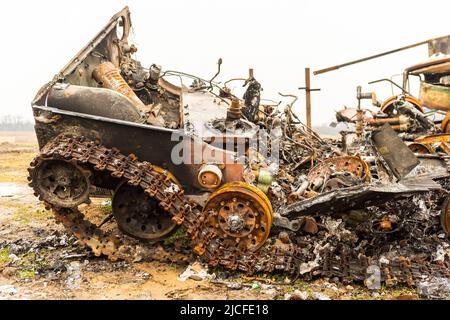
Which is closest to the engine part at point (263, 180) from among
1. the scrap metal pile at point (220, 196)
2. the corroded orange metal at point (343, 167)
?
the scrap metal pile at point (220, 196)

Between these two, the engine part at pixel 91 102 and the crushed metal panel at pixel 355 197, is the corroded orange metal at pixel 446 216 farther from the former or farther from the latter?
the engine part at pixel 91 102

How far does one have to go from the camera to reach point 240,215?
5.51 meters

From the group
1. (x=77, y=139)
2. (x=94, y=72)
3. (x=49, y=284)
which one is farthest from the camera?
(x=94, y=72)

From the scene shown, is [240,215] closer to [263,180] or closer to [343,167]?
[263,180]

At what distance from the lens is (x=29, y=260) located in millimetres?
6008

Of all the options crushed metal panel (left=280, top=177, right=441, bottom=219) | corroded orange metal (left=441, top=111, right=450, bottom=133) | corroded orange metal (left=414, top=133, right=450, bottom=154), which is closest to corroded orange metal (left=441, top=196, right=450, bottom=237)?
crushed metal panel (left=280, top=177, right=441, bottom=219)

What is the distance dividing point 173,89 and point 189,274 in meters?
4.15

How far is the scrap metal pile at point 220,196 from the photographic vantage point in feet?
17.6

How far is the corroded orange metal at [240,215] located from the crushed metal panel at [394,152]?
2.00 m

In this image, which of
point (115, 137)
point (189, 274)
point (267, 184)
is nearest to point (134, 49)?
point (115, 137)

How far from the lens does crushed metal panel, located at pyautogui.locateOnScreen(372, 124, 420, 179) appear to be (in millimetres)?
6246

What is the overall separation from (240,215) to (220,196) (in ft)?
1.08

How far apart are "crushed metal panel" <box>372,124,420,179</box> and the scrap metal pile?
15 millimetres

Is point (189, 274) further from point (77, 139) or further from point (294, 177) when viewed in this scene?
point (294, 177)
